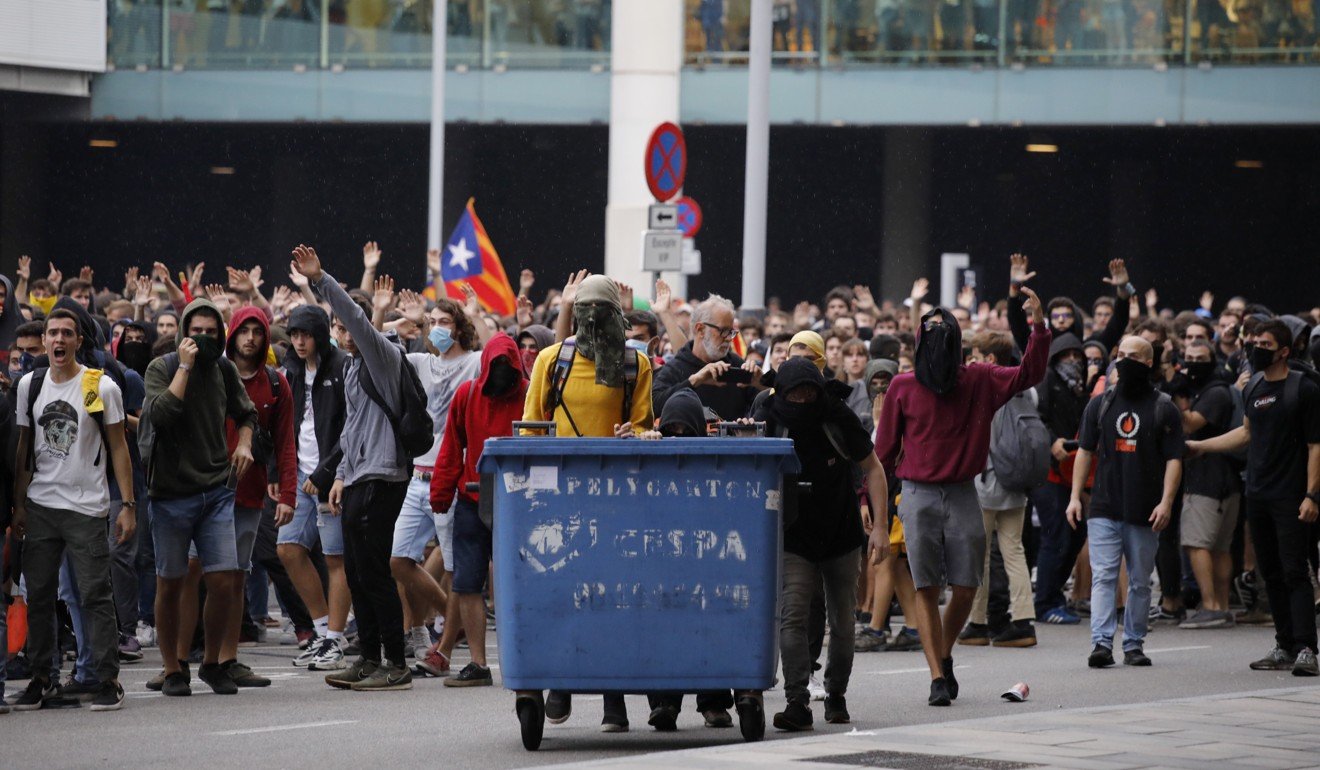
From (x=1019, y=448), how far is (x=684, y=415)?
5096 mm

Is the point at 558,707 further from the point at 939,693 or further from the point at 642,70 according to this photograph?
the point at 642,70

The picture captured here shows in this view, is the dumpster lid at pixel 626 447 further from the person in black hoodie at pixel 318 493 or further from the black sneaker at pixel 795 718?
the person in black hoodie at pixel 318 493

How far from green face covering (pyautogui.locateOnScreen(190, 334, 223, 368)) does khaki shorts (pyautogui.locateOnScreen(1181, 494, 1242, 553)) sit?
732 centimetres

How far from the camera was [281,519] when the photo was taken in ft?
37.0

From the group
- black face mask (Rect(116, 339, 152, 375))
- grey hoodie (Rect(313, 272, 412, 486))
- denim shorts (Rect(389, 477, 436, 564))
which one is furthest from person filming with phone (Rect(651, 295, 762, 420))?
black face mask (Rect(116, 339, 152, 375))

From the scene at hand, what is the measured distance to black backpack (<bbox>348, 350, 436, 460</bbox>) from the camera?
35.8 ft

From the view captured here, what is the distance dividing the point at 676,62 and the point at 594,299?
23964 mm

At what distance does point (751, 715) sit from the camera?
878 centimetres

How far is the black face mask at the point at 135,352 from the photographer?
13.0 metres

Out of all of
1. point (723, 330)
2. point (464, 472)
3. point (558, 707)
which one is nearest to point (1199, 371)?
point (723, 330)

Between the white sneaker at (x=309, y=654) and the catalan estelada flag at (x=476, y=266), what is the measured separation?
1103 cm

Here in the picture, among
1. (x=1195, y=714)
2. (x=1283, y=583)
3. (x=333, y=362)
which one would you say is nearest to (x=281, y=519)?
(x=333, y=362)

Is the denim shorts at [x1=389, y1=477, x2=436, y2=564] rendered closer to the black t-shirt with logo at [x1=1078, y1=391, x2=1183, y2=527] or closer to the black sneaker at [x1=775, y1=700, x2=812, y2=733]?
the black sneaker at [x1=775, y1=700, x2=812, y2=733]

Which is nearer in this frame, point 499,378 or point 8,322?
point 499,378
